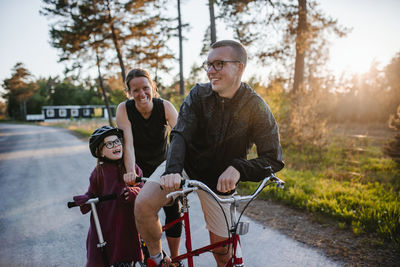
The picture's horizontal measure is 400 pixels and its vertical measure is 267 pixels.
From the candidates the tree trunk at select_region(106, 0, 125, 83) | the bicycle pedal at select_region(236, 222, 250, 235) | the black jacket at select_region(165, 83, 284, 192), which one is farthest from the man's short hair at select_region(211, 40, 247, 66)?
the tree trunk at select_region(106, 0, 125, 83)

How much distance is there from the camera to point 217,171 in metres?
1.96

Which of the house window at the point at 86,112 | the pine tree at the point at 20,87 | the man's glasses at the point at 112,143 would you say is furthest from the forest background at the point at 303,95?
the pine tree at the point at 20,87

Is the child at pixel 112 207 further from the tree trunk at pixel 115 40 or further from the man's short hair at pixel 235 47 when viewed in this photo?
the tree trunk at pixel 115 40

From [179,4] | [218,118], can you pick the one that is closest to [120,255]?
[218,118]

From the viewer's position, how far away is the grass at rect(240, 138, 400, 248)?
3.55 m

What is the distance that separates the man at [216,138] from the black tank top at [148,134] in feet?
2.81

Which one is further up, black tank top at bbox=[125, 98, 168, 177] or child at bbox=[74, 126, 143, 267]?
black tank top at bbox=[125, 98, 168, 177]

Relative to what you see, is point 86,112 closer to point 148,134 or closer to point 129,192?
point 148,134

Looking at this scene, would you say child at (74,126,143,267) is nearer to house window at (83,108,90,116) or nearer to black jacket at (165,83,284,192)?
black jacket at (165,83,284,192)

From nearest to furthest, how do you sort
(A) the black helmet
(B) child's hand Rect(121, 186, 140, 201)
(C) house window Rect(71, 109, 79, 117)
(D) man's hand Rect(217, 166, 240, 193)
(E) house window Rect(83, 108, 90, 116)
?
1. (D) man's hand Rect(217, 166, 240, 193)
2. (B) child's hand Rect(121, 186, 140, 201)
3. (A) the black helmet
4. (C) house window Rect(71, 109, 79, 117)
5. (E) house window Rect(83, 108, 90, 116)

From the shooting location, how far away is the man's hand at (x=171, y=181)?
61.0 inches

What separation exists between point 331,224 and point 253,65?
878cm

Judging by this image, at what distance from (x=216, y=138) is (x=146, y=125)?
1110 millimetres

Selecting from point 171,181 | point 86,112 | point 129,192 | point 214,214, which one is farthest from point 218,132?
point 86,112
